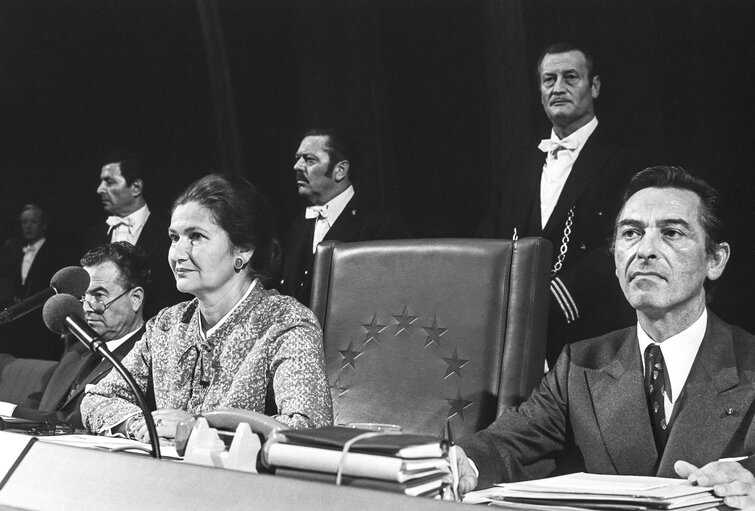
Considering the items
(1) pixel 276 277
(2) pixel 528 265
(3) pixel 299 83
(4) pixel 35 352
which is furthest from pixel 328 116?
(4) pixel 35 352

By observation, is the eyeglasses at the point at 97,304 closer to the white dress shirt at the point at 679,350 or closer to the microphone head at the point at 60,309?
the microphone head at the point at 60,309

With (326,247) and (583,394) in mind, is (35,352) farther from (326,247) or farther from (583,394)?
(583,394)

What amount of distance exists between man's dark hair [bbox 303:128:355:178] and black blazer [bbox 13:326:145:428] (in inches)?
38.9

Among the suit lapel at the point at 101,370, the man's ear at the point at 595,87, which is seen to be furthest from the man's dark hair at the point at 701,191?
the suit lapel at the point at 101,370

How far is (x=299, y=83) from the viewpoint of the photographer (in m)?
3.28

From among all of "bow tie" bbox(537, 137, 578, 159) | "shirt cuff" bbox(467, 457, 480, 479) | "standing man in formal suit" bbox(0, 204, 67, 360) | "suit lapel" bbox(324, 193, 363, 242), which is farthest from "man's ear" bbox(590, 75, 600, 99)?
"standing man in formal suit" bbox(0, 204, 67, 360)

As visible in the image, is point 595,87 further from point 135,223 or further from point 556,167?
point 135,223

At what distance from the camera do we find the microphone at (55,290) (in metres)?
1.81

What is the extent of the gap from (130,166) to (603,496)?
10.5ft

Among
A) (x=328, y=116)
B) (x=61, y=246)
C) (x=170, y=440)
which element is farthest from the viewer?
(x=61, y=246)

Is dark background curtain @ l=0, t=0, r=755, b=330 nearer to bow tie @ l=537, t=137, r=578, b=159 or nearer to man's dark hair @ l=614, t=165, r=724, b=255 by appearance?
bow tie @ l=537, t=137, r=578, b=159

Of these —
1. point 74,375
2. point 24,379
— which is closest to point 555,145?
point 74,375

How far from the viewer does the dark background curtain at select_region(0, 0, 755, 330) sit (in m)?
2.42

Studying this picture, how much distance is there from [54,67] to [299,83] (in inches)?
60.4
